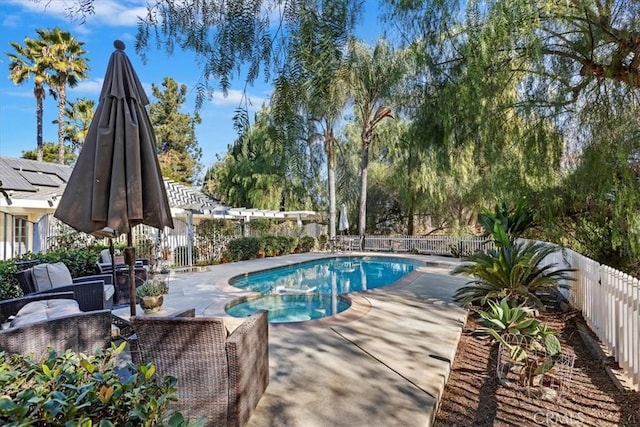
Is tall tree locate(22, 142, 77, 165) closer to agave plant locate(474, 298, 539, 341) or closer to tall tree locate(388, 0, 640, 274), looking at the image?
tall tree locate(388, 0, 640, 274)

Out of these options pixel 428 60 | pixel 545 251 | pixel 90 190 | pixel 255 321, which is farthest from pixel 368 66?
pixel 545 251

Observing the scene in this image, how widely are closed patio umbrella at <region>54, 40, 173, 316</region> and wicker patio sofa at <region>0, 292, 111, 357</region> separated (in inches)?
32.0

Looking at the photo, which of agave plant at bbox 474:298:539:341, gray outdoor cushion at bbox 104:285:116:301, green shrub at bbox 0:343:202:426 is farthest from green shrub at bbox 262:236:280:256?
green shrub at bbox 0:343:202:426

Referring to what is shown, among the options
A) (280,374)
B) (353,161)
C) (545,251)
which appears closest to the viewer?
(280,374)

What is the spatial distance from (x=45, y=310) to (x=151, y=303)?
262 centimetres

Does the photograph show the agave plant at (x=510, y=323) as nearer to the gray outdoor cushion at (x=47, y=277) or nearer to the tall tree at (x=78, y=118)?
the gray outdoor cushion at (x=47, y=277)

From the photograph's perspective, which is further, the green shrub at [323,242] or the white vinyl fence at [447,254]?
the green shrub at [323,242]

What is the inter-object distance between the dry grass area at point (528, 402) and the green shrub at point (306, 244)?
15654 mm

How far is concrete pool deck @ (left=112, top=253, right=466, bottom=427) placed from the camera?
10.9 ft

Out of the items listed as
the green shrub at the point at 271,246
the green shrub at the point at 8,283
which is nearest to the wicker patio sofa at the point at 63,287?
the green shrub at the point at 8,283

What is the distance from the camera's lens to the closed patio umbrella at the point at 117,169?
3.49 meters

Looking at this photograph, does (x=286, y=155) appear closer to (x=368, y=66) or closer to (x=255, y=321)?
(x=368, y=66)

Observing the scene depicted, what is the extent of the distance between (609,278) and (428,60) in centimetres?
347

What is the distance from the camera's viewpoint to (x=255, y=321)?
3496mm
